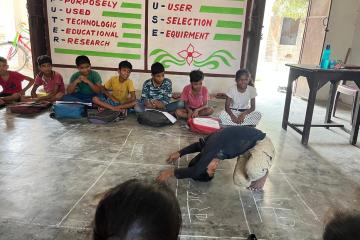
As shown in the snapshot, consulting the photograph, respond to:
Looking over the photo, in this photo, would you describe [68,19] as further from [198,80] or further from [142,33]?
[198,80]

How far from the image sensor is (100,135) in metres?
3.43

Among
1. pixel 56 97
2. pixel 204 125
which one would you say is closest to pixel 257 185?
pixel 204 125

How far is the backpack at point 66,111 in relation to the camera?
13.0 feet

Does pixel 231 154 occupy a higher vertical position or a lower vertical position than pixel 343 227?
lower

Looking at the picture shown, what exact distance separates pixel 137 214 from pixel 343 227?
0.44 metres

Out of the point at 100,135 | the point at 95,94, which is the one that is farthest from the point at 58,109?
the point at 100,135

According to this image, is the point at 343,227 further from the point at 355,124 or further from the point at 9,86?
the point at 9,86

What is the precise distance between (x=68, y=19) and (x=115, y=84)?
198cm

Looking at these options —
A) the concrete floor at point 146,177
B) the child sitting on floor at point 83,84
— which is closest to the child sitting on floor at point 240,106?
the concrete floor at point 146,177

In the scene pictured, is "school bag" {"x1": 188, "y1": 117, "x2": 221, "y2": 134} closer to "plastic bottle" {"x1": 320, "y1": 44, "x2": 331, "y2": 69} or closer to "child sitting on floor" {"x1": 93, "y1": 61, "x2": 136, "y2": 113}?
"child sitting on floor" {"x1": 93, "y1": 61, "x2": 136, "y2": 113}

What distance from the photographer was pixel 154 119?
383cm

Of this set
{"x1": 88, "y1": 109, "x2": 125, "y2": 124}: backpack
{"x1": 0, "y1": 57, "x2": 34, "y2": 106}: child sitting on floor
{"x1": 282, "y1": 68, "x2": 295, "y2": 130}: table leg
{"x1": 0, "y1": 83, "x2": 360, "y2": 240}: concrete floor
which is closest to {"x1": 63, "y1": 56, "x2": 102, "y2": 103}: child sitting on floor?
{"x1": 88, "y1": 109, "x2": 125, "y2": 124}: backpack

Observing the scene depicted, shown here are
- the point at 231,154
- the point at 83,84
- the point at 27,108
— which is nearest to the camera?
the point at 231,154

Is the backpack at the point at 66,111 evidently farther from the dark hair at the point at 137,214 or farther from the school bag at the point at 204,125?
the dark hair at the point at 137,214
